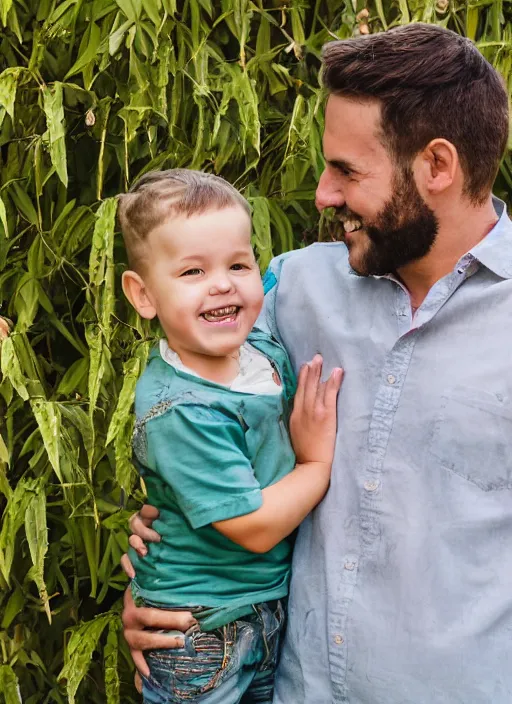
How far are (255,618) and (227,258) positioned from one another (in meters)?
0.51

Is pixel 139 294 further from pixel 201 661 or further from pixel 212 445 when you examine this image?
pixel 201 661

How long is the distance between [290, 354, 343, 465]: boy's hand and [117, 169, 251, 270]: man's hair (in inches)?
10.6

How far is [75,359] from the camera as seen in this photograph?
7.64 feet

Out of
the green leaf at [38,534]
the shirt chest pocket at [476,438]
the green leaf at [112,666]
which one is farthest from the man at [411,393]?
the green leaf at [112,666]

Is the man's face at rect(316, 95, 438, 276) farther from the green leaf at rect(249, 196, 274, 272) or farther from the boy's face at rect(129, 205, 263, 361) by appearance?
the green leaf at rect(249, 196, 274, 272)

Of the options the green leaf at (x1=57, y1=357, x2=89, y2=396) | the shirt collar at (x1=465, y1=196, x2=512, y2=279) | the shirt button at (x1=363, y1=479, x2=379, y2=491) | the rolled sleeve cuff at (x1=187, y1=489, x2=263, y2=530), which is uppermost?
the shirt collar at (x1=465, y1=196, x2=512, y2=279)

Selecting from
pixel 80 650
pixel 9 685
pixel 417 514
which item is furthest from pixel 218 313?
pixel 9 685

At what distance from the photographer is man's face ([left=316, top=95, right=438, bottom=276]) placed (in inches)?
60.8

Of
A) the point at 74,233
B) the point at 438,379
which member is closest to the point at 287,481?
the point at 438,379

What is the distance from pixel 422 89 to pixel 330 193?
20 centimetres

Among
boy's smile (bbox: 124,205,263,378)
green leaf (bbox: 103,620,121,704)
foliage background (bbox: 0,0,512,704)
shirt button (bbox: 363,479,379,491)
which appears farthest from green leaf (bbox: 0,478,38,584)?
shirt button (bbox: 363,479,379,491)

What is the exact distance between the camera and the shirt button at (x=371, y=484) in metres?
1.47

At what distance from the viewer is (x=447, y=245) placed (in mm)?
1557

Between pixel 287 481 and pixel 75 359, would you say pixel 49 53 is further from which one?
pixel 287 481
